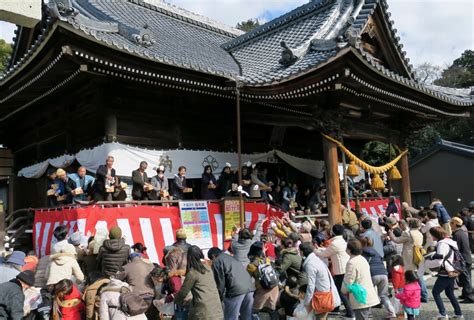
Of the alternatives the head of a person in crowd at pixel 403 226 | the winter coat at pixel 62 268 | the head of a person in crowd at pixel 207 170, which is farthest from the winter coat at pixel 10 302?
the head of a person in crowd at pixel 403 226

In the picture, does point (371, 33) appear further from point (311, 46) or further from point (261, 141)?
point (261, 141)

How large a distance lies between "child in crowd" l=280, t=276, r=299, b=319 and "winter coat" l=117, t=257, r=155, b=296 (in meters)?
1.84

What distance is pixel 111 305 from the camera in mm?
4391

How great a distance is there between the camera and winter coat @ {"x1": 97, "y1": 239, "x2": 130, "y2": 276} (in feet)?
16.8

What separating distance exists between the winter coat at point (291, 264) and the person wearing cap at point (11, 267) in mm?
3213

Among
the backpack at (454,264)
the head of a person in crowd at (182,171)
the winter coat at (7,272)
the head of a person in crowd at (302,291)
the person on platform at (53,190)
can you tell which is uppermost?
the head of a person in crowd at (182,171)

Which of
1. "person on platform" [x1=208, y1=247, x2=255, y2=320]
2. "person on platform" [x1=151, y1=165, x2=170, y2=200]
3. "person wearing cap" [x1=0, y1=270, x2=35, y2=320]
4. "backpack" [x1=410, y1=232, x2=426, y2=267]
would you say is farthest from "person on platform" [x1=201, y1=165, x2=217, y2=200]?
"person wearing cap" [x1=0, y1=270, x2=35, y2=320]

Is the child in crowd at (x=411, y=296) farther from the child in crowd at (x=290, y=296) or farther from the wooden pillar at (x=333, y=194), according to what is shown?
the wooden pillar at (x=333, y=194)

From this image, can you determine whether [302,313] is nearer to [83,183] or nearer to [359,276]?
[359,276]

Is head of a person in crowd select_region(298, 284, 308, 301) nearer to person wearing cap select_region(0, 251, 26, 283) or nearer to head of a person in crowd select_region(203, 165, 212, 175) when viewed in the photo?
person wearing cap select_region(0, 251, 26, 283)

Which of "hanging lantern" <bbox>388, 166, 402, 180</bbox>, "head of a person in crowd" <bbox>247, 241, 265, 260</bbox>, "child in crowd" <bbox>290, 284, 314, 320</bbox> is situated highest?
"hanging lantern" <bbox>388, 166, 402, 180</bbox>

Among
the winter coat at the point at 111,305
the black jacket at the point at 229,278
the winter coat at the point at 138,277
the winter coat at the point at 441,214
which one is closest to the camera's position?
the winter coat at the point at 111,305

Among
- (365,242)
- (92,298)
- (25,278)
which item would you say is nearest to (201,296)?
(92,298)

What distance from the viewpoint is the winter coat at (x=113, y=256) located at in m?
5.11
